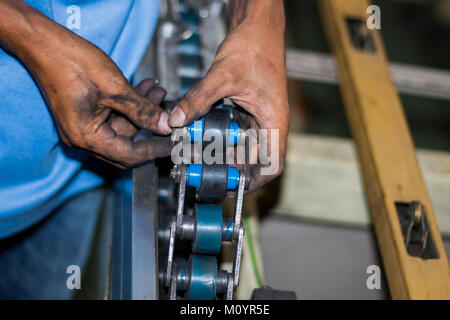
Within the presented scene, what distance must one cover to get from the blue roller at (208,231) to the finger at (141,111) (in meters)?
0.17

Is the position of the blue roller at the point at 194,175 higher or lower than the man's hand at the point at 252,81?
lower

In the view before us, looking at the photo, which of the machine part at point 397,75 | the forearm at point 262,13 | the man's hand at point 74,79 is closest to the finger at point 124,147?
the man's hand at point 74,79

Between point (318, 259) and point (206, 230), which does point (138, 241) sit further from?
point (318, 259)

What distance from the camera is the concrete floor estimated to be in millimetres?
1415

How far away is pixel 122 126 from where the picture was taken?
3.08 feet

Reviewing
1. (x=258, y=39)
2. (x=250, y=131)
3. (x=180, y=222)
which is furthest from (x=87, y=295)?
(x=258, y=39)

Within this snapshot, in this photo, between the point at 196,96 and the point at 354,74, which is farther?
the point at 354,74

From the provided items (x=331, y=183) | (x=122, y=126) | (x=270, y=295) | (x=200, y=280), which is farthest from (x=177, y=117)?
(x=331, y=183)

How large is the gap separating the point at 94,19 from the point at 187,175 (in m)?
0.40

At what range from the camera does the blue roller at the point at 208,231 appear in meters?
0.84

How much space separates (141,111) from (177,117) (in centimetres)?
7

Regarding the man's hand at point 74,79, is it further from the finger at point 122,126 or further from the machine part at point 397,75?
the machine part at point 397,75

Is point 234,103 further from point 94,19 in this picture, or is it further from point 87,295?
point 87,295

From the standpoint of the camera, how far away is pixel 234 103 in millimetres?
931
